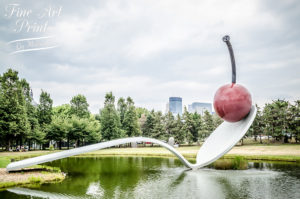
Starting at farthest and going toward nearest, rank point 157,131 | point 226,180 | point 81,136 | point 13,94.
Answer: point 157,131, point 81,136, point 13,94, point 226,180

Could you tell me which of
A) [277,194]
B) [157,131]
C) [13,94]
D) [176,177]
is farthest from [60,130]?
[277,194]

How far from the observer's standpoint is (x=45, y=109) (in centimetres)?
3894

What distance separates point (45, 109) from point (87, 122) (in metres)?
7.27

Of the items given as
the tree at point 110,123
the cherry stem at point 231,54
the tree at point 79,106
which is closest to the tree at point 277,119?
the tree at point 110,123

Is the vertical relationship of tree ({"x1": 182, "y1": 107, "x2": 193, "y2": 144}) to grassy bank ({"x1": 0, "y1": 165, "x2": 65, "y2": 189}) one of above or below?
above

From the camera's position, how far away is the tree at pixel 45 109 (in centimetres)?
3811

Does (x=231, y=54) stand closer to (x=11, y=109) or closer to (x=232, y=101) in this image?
(x=232, y=101)

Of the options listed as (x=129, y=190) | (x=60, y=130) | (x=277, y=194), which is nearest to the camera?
(x=277, y=194)

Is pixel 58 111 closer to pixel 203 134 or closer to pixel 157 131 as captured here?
pixel 157 131

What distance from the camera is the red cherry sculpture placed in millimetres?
11555

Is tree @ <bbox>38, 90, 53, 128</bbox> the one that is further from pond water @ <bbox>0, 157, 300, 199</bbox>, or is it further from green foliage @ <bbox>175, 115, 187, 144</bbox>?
pond water @ <bbox>0, 157, 300, 199</bbox>

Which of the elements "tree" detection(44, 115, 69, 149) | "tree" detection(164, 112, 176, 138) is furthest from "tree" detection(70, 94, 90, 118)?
"tree" detection(164, 112, 176, 138)

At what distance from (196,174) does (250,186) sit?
3.40 m

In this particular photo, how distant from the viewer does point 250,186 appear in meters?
10.4
